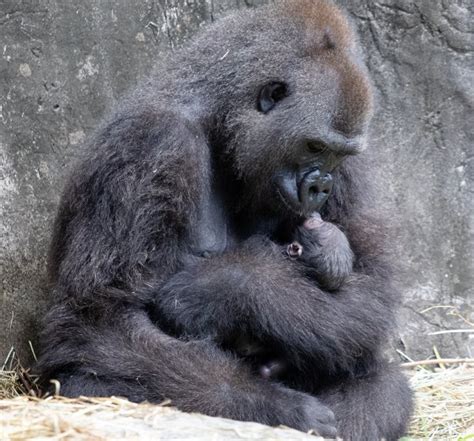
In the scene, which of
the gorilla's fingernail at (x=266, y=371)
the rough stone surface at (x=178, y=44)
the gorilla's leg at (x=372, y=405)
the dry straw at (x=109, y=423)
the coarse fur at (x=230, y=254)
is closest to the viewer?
the dry straw at (x=109, y=423)

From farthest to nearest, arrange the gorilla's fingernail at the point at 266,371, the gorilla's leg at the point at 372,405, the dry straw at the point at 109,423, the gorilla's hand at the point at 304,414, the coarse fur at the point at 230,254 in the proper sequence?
the gorilla's fingernail at the point at 266,371
the gorilla's leg at the point at 372,405
the coarse fur at the point at 230,254
the gorilla's hand at the point at 304,414
the dry straw at the point at 109,423

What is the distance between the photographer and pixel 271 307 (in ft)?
15.4

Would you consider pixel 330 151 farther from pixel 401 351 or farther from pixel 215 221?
pixel 401 351

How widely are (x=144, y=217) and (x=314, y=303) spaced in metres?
0.90

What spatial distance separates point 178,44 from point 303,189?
1.66m

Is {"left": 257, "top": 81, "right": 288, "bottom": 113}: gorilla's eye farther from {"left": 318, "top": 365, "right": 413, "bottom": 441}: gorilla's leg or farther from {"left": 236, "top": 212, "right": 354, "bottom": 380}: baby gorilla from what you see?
{"left": 318, "top": 365, "right": 413, "bottom": 441}: gorilla's leg

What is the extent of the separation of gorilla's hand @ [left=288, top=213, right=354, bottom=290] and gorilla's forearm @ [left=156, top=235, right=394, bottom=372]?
57mm

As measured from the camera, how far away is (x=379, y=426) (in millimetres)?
4816

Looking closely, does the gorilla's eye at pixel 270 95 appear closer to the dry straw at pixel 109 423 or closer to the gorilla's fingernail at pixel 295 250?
the gorilla's fingernail at pixel 295 250

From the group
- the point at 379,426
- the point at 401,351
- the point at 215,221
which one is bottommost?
the point at 401,351

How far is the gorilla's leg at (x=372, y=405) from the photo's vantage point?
4.75 m

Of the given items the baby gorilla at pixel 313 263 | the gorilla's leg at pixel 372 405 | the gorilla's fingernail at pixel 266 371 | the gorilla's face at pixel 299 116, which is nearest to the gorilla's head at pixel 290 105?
the gorilla's face at pixel 299 116

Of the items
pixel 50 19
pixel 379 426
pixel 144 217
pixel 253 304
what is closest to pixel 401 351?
pixel 379 426

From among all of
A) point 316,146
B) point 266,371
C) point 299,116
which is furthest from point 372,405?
point 299,116
